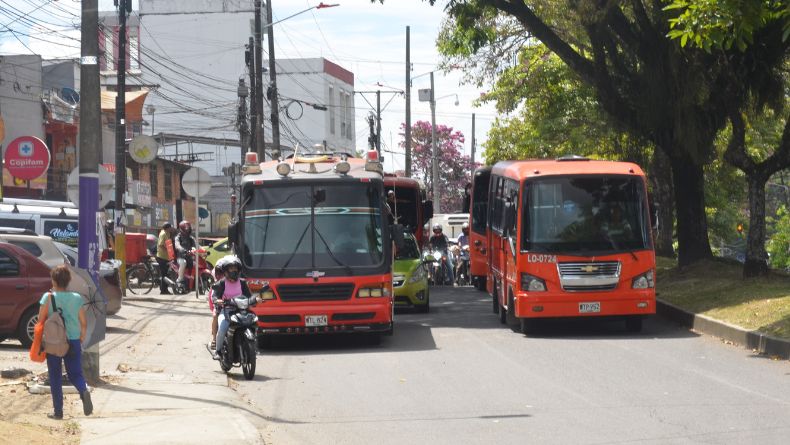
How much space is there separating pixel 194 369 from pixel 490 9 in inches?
501

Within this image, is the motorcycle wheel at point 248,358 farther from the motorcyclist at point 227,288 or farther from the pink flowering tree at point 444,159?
the pink flowering tree at point 444,159

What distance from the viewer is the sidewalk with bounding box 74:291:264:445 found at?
1015 cm

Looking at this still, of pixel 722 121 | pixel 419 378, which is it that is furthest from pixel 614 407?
pixel 722 121

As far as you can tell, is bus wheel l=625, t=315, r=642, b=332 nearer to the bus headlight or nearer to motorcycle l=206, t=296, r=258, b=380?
the bus headlight

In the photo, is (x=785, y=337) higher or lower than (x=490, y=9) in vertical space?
lower

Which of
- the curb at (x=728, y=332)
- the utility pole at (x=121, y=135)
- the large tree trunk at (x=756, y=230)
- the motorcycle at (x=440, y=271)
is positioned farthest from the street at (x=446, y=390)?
the motorcycle at (x=440, y=271)

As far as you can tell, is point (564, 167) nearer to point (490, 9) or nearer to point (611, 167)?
point (611, 167)

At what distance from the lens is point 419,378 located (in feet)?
47.2

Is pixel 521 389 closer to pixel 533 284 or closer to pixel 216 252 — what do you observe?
pixel 533 284

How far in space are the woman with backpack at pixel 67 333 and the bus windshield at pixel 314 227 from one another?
22.2 ft

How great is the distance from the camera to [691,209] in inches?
1030

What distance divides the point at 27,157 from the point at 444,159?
52.6m

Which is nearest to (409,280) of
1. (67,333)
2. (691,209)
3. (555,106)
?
(691,209)

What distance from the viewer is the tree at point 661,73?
22828 millimetres
